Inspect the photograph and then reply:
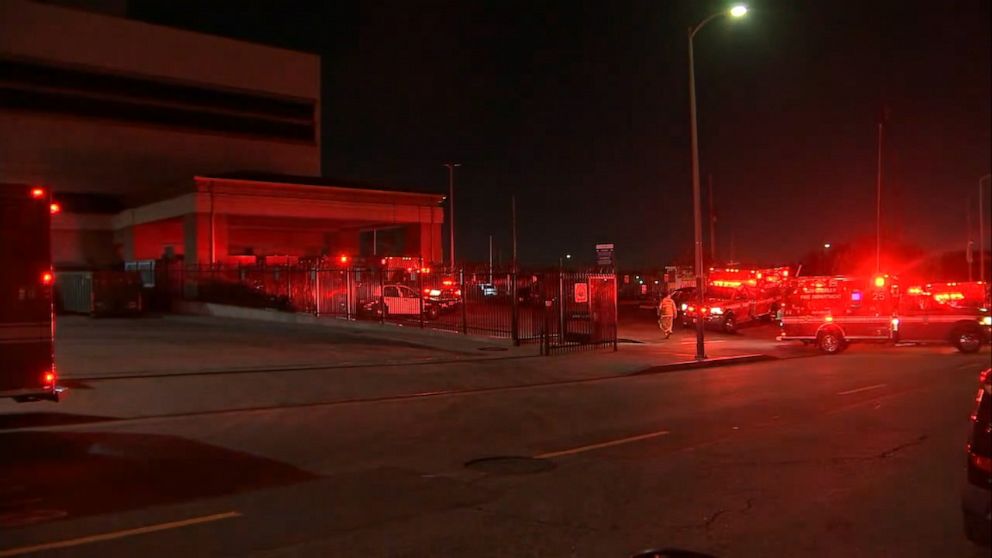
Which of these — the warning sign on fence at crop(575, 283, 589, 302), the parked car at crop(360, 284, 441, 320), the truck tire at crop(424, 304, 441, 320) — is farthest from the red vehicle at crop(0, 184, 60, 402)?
the parked car at crop(360, 284, 441, 320)

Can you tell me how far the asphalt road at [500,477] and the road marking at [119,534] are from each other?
3cm

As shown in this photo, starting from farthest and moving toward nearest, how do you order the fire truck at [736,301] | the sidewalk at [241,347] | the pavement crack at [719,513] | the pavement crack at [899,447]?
the fire truck at [736,301] → the sidewalk at [241,347] → the pavement crack at [899,447] → the pavement crack at [719,513]

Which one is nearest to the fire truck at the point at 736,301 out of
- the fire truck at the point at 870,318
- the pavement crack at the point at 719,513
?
the fire truck at the point at 870,318

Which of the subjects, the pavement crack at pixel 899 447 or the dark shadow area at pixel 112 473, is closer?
the dark shadow area at pixel 112 473

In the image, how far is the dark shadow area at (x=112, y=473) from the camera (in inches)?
321

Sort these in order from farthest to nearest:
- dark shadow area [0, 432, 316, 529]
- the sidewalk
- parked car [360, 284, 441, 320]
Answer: parked car [360, 284, 441, 320], the sidewalk, dark shadow area [0, 432, 316, 529]

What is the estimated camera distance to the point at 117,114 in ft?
198

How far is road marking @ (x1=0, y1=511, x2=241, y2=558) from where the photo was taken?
6648 mm

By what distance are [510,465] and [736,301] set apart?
26.1 metres

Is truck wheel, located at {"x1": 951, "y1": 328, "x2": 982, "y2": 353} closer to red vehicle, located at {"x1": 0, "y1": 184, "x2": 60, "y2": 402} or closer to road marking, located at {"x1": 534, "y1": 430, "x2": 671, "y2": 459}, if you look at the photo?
road marking, located at {"x1": 534, "y1": 430, "x2": 671, "y2": 459}

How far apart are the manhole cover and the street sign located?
14.8 meters

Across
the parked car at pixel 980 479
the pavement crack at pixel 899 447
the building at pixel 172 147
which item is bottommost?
the pavement crack at pixel 899 447

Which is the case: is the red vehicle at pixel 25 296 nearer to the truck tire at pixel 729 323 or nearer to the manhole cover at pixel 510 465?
the manhole cover at pixel 510 465

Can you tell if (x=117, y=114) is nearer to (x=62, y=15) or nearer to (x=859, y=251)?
(x=62, y=15)
